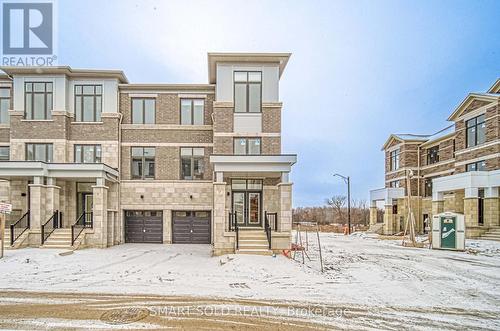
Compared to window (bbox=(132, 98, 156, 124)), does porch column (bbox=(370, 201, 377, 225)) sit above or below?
below

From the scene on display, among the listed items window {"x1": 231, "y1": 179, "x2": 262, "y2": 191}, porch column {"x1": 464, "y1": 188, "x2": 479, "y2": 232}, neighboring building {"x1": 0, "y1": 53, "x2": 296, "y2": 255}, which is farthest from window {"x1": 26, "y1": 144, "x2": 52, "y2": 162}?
porch column {"x1": 464, "y1": 188, "x2": 479, "y2": 232}

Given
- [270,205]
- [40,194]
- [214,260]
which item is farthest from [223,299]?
[40,194]

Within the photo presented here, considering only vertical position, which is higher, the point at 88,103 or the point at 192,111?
the point at 88,103

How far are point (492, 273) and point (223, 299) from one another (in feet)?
33.3

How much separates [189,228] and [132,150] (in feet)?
20.4

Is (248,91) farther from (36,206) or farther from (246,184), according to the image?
(36,206)

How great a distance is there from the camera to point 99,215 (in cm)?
1753

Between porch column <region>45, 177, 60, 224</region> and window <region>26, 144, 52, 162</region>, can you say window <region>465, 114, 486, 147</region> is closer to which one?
porch column <region>45, 177, 60, 224</region>

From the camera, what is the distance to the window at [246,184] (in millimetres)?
18031

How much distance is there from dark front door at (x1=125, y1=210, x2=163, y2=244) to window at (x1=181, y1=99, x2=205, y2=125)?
20.3 ft

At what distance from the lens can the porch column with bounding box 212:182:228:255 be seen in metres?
14.4

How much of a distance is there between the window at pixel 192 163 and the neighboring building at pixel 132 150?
64 mm

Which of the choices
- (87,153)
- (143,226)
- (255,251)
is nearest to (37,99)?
(87,153)

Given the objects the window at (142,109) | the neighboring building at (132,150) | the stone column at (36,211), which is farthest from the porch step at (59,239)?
the window at (142,109)
